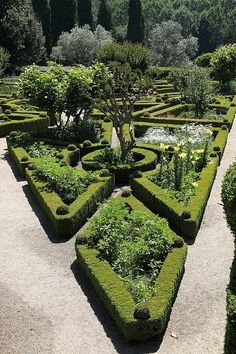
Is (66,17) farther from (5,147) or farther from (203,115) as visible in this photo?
(5,147)

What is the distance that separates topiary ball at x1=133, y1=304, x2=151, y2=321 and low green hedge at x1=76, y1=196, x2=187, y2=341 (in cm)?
6

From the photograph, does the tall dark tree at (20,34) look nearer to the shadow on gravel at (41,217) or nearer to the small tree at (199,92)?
the small tree at (199,92)

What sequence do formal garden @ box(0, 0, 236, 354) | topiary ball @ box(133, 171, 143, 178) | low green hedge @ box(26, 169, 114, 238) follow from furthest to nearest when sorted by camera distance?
topiary ball @ box(133, 171, 143, 178), low green hedge @ box(26, 169, 114, 238), formal garden @ box(0, 0, 236, 354)

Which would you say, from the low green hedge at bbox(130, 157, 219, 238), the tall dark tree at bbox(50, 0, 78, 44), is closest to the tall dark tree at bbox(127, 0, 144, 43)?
the tall dark tree at bbox(50, 0, 78, 44)

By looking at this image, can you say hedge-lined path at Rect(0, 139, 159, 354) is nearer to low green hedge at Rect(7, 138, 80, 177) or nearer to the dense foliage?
the dense foliage

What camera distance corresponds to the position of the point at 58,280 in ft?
33.0

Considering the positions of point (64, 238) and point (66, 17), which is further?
point (66, 17)

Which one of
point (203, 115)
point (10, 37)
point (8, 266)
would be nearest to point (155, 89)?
point (203, 115)

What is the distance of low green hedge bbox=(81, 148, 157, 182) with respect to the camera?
1554cm

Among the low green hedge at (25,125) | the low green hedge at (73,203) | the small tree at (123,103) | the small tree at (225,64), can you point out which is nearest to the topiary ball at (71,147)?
the small tree at (123,103)

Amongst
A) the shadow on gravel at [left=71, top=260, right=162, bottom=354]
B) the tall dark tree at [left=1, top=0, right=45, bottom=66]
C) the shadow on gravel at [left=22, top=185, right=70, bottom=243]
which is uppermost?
the tall dark tree at [left=1, top=0, right=45, bottom=66]

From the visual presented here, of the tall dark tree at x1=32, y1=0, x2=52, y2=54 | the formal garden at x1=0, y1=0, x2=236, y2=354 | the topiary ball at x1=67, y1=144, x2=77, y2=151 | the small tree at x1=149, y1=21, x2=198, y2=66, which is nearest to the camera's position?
the formal garden at x1=0, y1=0, x2=236, y2=354

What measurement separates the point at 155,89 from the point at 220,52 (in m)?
6.91

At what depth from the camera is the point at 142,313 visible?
8.02 meters
